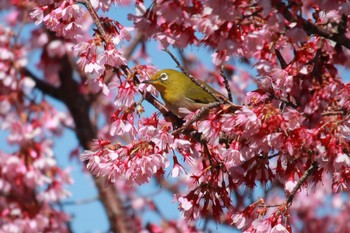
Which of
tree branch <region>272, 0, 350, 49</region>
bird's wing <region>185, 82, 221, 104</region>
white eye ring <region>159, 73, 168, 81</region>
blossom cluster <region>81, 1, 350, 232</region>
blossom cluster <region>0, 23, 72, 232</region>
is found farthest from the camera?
blossom cluster <region>0, 23, 72, 232</region>

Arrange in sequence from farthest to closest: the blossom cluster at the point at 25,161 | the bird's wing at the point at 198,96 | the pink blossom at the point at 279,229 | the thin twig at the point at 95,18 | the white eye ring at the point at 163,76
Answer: the blossom cluster at the point at 25,161 < the bird's wing at the point at 198,96 < the white eye ring at the point at 163,76 < the thin twig at the point at 95,18 < the pink blossom at the point at 279,229

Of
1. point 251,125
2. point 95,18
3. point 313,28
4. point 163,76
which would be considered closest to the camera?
point 313,28

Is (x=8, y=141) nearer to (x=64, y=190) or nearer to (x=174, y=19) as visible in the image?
(x=64, y=190)

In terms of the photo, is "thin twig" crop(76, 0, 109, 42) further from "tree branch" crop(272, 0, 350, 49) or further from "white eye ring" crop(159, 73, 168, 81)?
"tree branch" crop(272, 0, 350, 49)

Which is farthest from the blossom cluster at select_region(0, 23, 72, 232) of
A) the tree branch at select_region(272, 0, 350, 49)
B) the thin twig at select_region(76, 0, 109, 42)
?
the tree branch at select_region(272, 0, 350, 49)

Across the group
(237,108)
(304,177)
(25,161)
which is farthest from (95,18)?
(25,161)

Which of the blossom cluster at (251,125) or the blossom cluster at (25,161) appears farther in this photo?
the blossom cluster at (25,161)

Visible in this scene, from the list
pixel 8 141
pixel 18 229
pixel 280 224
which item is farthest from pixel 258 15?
pixel 8 141

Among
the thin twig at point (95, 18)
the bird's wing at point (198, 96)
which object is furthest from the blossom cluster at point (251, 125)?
the bird's wing at point (198, 96)

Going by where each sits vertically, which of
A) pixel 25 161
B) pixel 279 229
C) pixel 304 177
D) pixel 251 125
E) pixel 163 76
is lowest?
pixel 279 229

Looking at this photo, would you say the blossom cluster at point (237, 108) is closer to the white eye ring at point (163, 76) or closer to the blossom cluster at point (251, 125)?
the blossom cluster at point (251, 125)

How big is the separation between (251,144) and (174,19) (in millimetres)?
741

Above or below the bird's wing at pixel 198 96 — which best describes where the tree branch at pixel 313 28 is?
below

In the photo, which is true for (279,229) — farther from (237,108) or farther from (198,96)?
(198,96)
